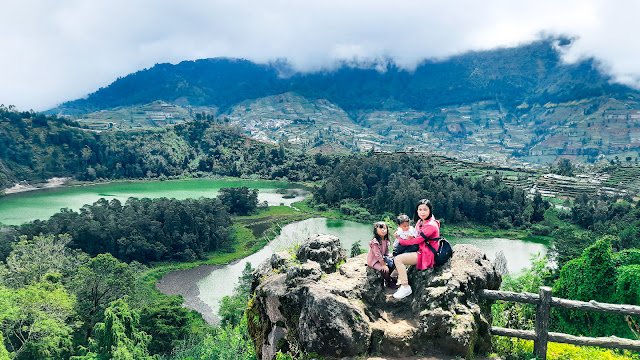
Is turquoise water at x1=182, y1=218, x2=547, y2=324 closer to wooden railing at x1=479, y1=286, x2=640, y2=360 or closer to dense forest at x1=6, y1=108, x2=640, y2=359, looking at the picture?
dense forest at x1=6, y1=108, x2=640, y2=359

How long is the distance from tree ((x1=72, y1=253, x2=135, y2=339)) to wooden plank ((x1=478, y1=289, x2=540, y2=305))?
29.6 metres

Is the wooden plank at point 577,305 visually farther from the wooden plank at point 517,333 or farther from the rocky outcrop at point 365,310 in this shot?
the wooden plank at point 517,333

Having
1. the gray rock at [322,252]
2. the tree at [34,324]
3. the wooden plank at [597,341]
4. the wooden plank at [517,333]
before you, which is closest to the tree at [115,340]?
the tree at [34,324]

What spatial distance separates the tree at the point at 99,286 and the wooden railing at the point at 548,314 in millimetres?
29878

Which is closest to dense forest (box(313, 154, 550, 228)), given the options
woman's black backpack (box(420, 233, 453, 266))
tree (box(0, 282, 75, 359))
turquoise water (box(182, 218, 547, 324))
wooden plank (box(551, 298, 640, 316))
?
turquoise water (box(182, 218, 547, 324))

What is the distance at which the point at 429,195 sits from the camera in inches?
2985

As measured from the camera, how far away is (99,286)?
29.8 meters

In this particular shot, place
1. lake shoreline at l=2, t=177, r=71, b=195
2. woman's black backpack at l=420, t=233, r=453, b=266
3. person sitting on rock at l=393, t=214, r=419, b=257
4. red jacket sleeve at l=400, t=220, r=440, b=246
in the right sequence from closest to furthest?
red jacket sleeve at l=400, t=220, r=440, b=246, woman's black backpack at l=420, t=233, r=453, b=266, person sitting on rock at l=393, t=214, r=419, b=257, lake shoreline at l=2, t=177, r=71, b=195

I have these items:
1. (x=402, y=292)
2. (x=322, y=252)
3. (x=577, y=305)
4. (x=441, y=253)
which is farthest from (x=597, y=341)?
(x=322, y=252)

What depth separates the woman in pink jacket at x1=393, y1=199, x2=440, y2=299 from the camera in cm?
718

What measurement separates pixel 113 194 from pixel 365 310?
10824 cm

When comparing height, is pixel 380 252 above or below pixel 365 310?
above

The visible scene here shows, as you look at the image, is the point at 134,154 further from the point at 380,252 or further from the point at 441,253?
the point at 441,253

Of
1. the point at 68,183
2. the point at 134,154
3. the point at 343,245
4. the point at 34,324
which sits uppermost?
the point at 134,154
